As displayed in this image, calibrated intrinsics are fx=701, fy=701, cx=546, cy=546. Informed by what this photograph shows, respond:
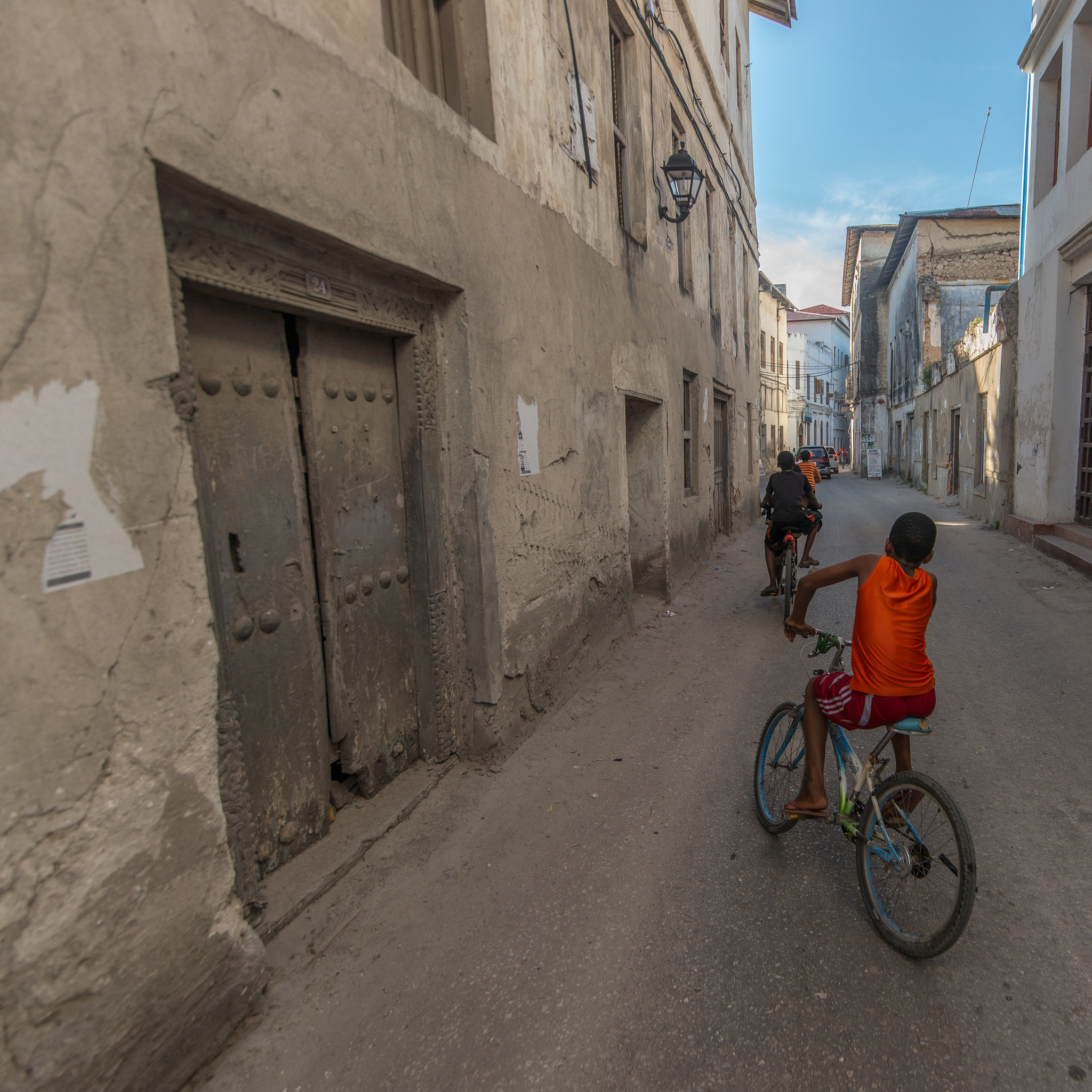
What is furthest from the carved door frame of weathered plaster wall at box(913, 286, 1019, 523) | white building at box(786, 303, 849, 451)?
white building at box(786, 303, 849, 451)

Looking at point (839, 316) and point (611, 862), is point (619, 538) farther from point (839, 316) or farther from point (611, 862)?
point (839, 316)

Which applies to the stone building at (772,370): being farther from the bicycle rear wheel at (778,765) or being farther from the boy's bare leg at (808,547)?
the bicycle rear wheel at (778,765)

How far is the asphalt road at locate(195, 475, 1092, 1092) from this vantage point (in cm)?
200

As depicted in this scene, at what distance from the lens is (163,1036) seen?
1.90m

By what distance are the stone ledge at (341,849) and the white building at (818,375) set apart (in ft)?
145

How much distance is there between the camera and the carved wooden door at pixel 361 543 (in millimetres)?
3039

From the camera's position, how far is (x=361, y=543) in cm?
327

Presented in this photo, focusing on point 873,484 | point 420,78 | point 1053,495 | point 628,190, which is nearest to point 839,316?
point 873,484

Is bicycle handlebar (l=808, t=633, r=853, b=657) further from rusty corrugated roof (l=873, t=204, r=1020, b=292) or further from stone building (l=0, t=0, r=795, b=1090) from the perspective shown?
rusty corrugated roof (l=873, t=204, r=1020, b=292)

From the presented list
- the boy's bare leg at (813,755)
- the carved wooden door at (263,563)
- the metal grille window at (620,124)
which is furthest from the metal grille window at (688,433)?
the carved wooden door at (263,563)

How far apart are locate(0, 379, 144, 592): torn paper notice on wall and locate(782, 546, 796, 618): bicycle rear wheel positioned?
6.15 m

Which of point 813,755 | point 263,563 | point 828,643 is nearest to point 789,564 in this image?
point 828,643

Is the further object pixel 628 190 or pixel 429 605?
pixel 628 190

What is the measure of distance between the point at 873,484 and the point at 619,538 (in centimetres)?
2528
